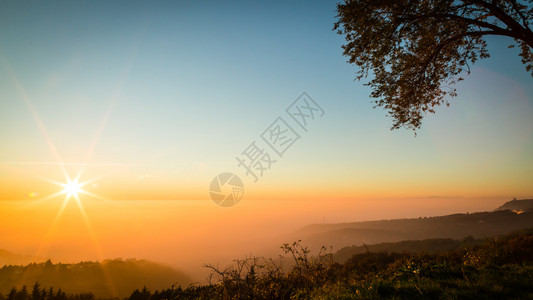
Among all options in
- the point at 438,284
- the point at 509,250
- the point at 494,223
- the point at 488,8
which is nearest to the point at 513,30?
the point at 488,8

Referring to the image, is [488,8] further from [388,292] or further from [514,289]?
[388,292]

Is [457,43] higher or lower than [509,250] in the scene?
higher

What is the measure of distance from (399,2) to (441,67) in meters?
5.21

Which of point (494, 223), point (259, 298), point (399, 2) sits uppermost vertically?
point (399, 2)

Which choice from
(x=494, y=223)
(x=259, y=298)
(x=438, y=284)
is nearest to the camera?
(x=438, y=284)

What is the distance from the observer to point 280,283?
675cm

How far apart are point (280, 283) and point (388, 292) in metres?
2.98

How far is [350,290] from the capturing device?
5.71m

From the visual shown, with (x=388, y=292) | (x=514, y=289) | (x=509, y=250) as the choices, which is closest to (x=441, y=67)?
(x=509, y=250)

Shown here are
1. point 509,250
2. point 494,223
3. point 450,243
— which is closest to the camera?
point 509,250

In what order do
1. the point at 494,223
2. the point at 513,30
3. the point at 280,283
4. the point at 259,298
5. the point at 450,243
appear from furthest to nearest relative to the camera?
1. the point at 494,223
2. the point at 450,243
3. the point at 513,30
4. the point at 280,283
5. the point at 259,298

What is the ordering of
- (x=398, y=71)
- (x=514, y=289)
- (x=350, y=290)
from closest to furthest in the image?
(x=514, y=289) → (x=350, y=290) → (x=398, y=71)

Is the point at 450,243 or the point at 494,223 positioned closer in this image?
the point at 450,243

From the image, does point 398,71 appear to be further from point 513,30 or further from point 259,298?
point 259,298
